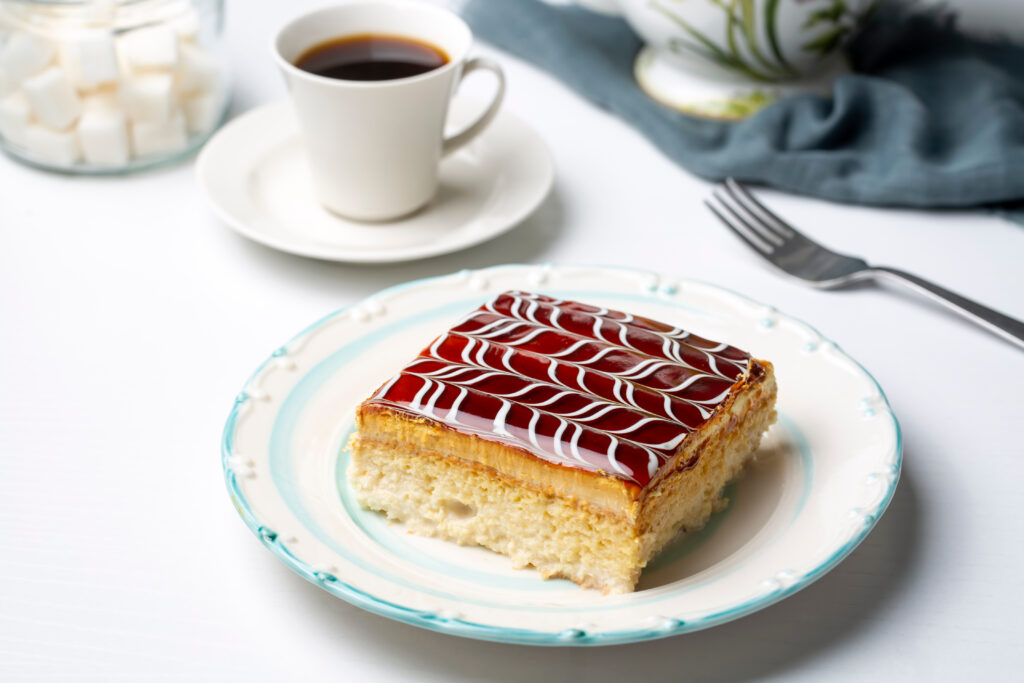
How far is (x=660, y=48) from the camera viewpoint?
187cm

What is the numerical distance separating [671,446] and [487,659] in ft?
0.83

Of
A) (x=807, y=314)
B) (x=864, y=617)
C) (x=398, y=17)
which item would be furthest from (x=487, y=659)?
(x=398, y=17)

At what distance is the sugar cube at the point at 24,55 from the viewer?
156cm

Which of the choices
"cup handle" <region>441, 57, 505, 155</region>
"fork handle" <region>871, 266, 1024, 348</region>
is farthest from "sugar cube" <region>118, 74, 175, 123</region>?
"fork handle" <region>871, 266, 1024, 348</region>

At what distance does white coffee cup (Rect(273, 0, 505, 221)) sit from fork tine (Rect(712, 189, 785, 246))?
39 centimetres

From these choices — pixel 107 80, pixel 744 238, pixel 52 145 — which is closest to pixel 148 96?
pixel 107 80

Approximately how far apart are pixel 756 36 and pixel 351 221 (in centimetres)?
76

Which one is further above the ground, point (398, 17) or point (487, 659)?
point (398, 17)

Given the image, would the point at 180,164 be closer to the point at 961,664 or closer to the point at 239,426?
the point at 239,426

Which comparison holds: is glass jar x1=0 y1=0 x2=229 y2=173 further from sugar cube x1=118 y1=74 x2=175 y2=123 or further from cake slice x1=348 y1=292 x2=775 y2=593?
cake slice x1=348 y1=292 x2=775 y2=593

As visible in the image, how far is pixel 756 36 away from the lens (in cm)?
174

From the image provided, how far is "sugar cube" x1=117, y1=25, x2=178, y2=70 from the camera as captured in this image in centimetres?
161

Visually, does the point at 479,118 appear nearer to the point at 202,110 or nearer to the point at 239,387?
the point at 202,110

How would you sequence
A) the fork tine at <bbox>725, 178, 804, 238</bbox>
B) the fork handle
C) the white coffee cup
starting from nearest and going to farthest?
the fork handle
the white coffee cup
the fork tine at <bbox>725, 178, 804, 238</bbox>
